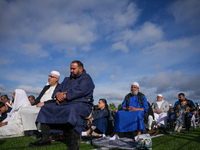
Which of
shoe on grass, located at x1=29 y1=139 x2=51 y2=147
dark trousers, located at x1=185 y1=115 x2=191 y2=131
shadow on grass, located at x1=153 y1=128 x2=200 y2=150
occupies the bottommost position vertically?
shadow on grass, located at x1=153 y1=128 x2=200 y2=150

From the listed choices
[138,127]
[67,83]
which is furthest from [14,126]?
[138,127]

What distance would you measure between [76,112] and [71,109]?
122 millimetres

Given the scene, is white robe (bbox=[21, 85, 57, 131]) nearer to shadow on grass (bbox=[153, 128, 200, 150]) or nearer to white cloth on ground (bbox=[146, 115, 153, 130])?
shadow on grass (bbox=[153, 128, 200, 150])

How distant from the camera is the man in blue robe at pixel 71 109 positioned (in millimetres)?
3324

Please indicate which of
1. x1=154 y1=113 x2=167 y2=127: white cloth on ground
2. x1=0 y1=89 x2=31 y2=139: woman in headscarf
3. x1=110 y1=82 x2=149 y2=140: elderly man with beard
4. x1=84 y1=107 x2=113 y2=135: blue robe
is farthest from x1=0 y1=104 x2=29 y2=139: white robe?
x1=154 y1=113 x2=167 y2=127: white cloth on ground

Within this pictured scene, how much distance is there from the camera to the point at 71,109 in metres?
3.32

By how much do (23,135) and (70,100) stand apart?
2.86 meters

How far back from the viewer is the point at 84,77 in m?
3.88

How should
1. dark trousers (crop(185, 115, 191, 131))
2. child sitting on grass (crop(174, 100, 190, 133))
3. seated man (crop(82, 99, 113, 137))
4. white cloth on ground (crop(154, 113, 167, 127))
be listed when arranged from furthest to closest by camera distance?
white cloth on ground (crop(154, 113, 167, 127)), child sitting on grass (crop(174, 100, 190, 133)), dark trousers (crop(185, 115, 191, 131)), seated man (crop(82, 99, 113, 137))

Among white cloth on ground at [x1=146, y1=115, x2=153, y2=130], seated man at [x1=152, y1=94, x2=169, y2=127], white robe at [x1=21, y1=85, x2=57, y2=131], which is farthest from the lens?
seated man at [x1=152, y1=94, x2=169, y2=127]

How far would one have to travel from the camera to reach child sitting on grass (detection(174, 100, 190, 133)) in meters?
7.63

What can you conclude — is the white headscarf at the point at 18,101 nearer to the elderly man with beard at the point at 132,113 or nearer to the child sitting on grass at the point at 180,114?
the elderly man with beard at the point at 132,113

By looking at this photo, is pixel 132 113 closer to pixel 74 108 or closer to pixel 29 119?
pixel 74 108

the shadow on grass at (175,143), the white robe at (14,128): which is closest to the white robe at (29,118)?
the white robe at (14,128)
